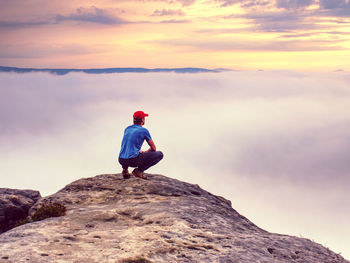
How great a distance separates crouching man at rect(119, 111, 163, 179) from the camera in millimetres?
15219

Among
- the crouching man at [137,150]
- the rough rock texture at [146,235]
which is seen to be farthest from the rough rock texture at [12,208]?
the crouching man at [137,150]

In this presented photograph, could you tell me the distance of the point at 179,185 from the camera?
1566cm

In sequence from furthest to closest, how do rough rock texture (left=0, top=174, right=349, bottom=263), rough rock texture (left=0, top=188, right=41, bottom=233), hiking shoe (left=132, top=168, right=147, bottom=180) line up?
hiking shoe (left=132, top=168, right=147, bottom=180) < rough rock texture (left=0, top=188, right=41, bottom=233) < rough rock texture (left=0, top=174, right=349, bottom=263)

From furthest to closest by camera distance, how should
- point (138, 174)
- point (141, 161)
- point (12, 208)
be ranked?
point (138, 174) < point (141, 161) < point (12, 208)

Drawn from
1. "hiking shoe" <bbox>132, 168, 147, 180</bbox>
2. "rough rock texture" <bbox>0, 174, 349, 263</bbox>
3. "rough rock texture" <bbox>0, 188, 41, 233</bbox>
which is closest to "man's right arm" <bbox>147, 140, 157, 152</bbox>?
"hiking shoe" <bbox>132, 168, 147, 180</bbox>

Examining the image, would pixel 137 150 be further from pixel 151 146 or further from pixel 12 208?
pixel 12 208

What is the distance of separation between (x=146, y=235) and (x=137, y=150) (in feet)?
19.9

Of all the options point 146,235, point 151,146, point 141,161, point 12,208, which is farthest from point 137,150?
point 146,235

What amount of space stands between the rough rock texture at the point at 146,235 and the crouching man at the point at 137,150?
134 centimetres

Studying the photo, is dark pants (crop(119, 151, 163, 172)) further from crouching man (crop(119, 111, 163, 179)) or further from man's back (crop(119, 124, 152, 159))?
man's back (crop(119, 124, 152, 159))

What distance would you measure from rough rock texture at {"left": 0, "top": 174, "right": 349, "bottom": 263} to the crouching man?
134cm

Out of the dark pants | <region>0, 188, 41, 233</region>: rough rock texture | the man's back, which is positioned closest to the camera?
<region>0, 188, 41, 233</region>: rough rock texture

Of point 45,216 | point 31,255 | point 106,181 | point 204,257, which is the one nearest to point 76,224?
point 45,216

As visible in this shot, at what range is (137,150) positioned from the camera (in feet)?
51.0
